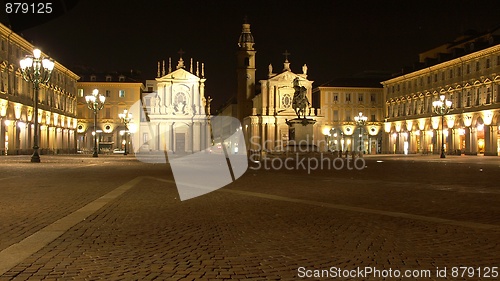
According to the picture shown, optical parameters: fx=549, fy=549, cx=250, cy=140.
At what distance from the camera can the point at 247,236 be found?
9.13m

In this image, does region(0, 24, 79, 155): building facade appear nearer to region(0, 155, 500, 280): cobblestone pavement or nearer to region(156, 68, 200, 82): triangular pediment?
region(156, 68, 200, 82): triangular pediment

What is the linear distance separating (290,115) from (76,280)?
10313 cm

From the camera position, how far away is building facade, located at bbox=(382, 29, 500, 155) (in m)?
66.8

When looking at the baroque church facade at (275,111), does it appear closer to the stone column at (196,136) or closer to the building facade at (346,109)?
the building facade at (346,109)

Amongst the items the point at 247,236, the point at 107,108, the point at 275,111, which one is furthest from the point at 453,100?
the point at 247,236

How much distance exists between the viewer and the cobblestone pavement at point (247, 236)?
22.0 ft

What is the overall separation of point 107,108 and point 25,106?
38.7 metres

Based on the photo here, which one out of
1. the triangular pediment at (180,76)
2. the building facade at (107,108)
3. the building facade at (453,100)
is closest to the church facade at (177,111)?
the triangular pediment at (180,76)

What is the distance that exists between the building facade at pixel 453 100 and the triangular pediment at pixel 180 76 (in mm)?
36135

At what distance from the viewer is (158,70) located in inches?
4090

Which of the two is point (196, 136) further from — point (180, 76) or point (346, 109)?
point (346, 109)

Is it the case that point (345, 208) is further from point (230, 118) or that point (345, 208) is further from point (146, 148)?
point (230, 118)

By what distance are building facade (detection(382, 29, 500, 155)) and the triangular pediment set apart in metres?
36.1

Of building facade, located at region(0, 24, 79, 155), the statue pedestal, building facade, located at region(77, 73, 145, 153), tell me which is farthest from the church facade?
the statue pedestal
